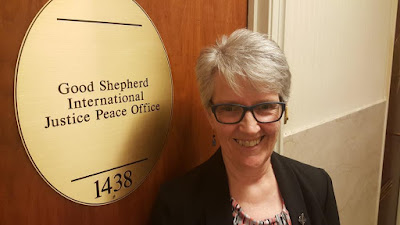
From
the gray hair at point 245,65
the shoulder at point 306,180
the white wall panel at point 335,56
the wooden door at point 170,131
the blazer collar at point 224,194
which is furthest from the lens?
the white wall panel at point 335,56

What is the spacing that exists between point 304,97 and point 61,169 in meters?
1.11

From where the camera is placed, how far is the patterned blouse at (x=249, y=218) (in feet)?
3.30

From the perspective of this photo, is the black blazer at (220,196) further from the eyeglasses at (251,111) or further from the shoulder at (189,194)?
the eyeglasses at (251,111)

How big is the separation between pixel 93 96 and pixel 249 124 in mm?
408

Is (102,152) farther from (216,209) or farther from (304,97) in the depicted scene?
(304,97)

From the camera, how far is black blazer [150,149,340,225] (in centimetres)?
98

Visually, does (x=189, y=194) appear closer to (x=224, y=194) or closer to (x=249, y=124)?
(x=224, y=194)

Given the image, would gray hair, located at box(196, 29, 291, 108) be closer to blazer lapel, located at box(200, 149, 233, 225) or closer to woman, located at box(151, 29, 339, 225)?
woman, located at box(151, 29, 339, 225)

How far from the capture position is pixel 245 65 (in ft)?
2.89

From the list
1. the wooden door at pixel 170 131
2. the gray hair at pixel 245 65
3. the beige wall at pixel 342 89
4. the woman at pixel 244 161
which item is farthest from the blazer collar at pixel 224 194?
the beige wall at pixel 342 89

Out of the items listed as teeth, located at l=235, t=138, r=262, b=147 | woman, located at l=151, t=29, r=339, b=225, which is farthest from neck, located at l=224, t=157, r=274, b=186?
teeth, located at l=235, t=138, r=262, b=147

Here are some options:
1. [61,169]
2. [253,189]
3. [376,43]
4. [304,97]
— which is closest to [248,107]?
[253,189]

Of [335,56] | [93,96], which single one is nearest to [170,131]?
[93,96]

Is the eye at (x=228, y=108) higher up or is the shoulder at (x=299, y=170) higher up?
the eye at (x=228, y=108)
